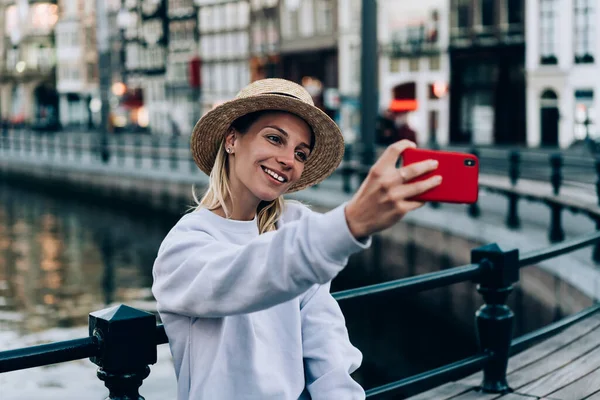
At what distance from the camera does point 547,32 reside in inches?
1578

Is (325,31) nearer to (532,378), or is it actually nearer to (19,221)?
(19,221)

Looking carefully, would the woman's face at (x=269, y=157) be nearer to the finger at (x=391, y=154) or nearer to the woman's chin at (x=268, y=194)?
the woman's chin at (x=268, y=194)

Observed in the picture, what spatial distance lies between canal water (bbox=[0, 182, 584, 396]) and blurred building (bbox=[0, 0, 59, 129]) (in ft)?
189

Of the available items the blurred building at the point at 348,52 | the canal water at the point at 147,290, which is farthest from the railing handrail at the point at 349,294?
the blurred building at the point at 348,52

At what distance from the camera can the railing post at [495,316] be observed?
205 inches

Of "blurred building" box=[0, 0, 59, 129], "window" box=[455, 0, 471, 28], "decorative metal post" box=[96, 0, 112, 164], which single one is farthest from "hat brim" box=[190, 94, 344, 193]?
"blurred building" box=[0, 0, 59, 129]

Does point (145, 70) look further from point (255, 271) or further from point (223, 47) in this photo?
point (255, 271)

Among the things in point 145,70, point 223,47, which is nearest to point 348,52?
A: point 223,47

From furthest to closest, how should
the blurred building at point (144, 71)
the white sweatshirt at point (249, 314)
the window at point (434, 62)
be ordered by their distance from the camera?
the blurred building at point (144, 71), the window at point (434, 62), the white sweatshirt at point (249, 314)

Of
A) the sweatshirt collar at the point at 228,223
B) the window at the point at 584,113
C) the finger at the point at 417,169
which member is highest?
the finger at the point at 417,169

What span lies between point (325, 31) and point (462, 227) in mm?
38046

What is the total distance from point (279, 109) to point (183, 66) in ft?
222

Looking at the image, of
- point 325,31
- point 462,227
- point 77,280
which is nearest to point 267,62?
point 325,31

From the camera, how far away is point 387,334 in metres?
15.3
